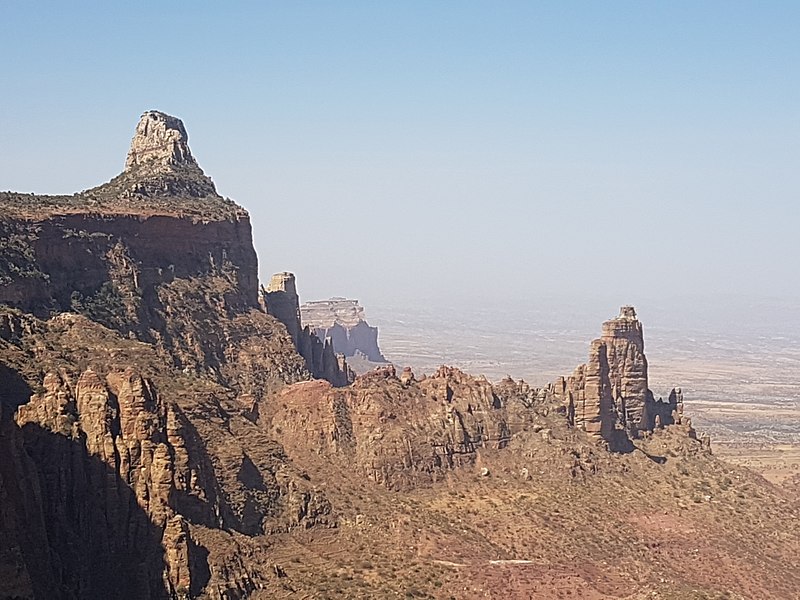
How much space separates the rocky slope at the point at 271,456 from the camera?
52656 mm

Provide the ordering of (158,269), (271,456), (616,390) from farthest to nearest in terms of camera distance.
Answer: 1. (158,269)
2. (616,390)
3. (271,456)

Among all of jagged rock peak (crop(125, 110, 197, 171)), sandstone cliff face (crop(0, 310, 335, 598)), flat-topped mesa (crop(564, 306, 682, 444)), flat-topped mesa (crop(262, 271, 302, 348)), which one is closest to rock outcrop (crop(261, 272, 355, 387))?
flat-topped mesa (crop(262, 271, 302, 348))

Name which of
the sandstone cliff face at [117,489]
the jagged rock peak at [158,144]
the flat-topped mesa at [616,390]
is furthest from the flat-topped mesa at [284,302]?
the sandstone cliff face at [117,489]

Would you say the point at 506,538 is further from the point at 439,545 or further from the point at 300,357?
the point at 300,357

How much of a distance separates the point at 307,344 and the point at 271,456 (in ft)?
114

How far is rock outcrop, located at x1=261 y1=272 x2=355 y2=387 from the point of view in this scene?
334 feet

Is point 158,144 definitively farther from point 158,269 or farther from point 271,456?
point 271,456

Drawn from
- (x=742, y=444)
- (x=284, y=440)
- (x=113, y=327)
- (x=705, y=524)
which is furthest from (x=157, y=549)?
(x=742, y=444)

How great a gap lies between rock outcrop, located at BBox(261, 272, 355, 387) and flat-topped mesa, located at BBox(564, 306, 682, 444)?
22.2 metres

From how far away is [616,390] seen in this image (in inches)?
3585

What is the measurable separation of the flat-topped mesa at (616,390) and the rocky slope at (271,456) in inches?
6.6

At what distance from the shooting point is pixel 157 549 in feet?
170

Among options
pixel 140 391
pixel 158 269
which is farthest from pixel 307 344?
pixel 140 391

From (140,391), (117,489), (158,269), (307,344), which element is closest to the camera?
(117,489)
